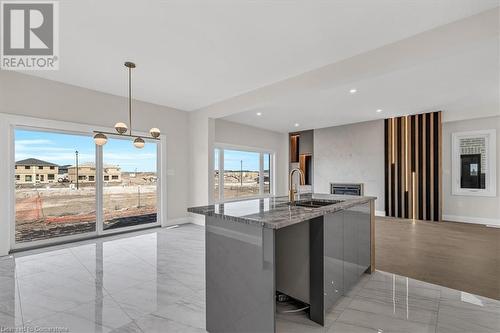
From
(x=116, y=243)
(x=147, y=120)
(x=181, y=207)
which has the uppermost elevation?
(x=147, y=120)

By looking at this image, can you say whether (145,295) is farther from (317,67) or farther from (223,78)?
(317,67)

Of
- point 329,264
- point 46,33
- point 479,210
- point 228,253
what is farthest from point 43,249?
point 479,210

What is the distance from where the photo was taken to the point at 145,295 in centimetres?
246

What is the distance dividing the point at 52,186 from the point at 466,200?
365 inches

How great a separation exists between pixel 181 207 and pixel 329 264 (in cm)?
453

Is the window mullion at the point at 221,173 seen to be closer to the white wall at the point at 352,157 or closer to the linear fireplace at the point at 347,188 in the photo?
the white wall at the point at 352,157

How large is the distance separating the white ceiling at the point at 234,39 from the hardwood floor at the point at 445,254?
2.81 metres

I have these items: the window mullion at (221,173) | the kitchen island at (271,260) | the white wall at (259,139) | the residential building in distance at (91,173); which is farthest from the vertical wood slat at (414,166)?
the residential building in distance at (91,173)

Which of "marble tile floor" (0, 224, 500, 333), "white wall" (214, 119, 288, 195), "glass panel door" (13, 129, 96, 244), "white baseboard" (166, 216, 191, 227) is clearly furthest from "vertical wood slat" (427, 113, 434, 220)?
"glass panel door" (13, 129, 96, 244)

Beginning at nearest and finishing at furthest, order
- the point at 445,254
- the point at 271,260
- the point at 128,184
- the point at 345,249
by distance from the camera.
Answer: the point at 271,260, the point at 345,249, the point at 445,254, the point at 128,184

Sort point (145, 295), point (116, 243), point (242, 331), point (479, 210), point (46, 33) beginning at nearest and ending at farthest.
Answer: point (242, 331), point (145, 295), point (46, 33), point (116, 243), point (479, 210)

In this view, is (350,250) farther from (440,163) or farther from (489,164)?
(489,164)

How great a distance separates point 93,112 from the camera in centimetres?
452

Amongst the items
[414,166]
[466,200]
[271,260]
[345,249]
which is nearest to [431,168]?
[414,166]
